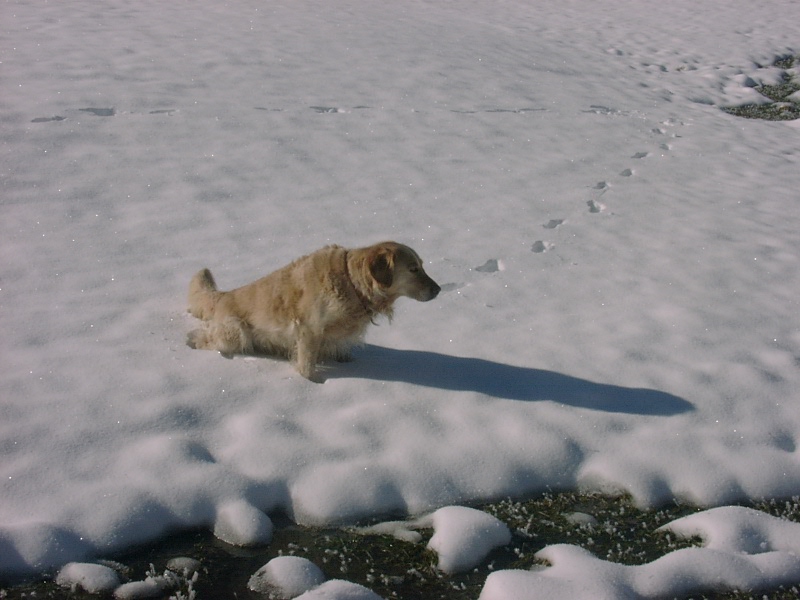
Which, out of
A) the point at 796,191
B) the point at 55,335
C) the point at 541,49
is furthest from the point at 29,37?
the point at 796,191

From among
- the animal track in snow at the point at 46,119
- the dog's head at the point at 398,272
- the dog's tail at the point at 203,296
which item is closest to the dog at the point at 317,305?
the dog's head at the point at 398,272

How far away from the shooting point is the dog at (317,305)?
503 cm

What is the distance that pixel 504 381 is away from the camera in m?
5.26

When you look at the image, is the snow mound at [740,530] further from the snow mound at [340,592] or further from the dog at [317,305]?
the dog at [317,305]

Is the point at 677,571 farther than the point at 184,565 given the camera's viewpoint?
Yes

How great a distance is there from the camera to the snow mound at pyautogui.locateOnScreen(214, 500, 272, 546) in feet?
12.1

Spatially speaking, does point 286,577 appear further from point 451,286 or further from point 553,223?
point 553,223

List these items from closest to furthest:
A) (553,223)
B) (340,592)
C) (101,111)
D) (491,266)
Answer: (340,592), (491,266), (553,223), (101,111)

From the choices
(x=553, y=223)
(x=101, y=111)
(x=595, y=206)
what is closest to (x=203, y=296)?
(x=553, y=223)

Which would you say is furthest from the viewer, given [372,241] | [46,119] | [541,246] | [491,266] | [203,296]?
[46,119]

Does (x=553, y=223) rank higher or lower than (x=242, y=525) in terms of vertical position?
higher

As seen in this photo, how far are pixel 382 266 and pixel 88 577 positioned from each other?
8.56ft

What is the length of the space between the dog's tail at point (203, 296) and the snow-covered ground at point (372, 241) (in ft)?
0.75

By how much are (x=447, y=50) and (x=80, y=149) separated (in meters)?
8.14
